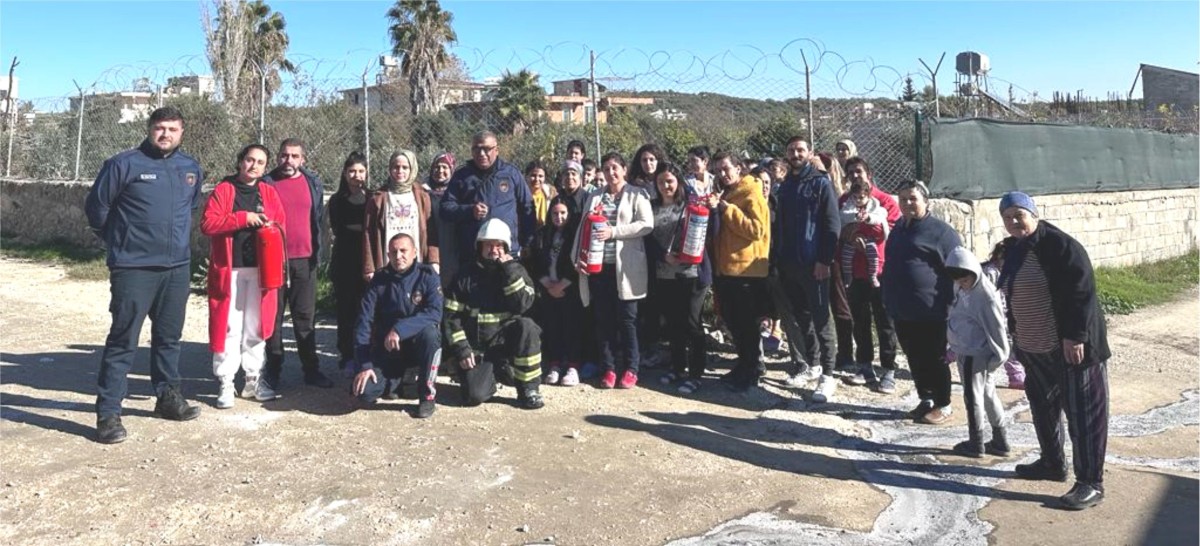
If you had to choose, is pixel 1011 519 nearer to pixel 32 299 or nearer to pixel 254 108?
pixel 32 299

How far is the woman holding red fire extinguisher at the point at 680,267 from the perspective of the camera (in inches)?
239

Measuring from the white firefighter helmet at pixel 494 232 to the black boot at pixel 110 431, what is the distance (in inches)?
88.7

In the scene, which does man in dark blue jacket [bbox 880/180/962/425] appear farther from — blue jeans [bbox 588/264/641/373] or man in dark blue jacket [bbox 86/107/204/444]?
man in dark blue jacket [bbox 86/107/204/444]

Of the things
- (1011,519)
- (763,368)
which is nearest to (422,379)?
(763,368)

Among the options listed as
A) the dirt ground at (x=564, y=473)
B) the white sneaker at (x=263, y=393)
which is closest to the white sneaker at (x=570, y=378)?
the dirt ground at (x=564, y=473)

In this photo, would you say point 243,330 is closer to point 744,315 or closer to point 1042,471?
point 744,315

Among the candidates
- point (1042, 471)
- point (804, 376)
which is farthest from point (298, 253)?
point (1042, 471)

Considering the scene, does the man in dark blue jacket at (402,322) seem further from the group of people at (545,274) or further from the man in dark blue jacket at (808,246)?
the man in dark blue jacket at (808,246)

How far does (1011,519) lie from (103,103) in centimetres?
1365

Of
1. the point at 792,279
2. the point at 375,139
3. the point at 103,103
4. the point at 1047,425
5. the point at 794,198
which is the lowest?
the point at 1047,425

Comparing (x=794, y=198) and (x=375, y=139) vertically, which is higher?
(x=375, y=139)

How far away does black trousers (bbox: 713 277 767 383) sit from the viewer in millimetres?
6172

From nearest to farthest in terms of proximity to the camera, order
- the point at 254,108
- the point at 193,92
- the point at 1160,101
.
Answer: the point at 254,108, the point at 193,92, the point at 1160,101

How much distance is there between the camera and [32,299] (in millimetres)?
9539
